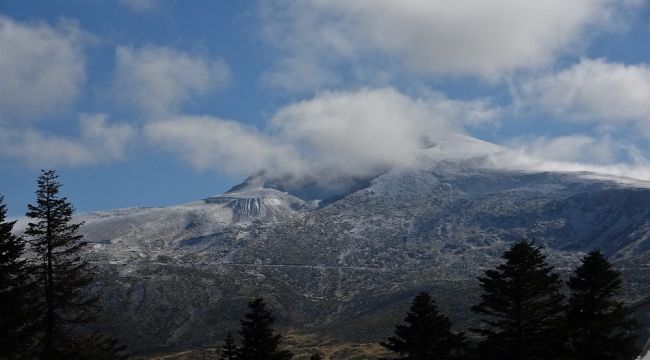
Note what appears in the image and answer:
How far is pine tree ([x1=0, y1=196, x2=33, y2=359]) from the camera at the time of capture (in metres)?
38.9

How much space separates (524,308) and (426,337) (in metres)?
7.07

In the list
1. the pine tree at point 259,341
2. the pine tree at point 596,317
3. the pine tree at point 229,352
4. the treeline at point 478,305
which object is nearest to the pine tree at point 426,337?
the treeline at point 478,305

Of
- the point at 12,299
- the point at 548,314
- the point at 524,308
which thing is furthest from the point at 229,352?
the point at 548,314

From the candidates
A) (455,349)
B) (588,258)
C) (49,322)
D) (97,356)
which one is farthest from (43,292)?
(588,258)

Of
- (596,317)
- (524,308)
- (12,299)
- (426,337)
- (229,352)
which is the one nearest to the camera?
(12,299)

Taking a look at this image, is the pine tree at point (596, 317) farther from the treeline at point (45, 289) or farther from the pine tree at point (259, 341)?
the treeline at point (45, 289)

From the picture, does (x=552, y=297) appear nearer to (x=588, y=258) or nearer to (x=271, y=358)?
(x=588, y=258)

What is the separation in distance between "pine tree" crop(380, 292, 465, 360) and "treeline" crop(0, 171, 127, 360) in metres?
18.6

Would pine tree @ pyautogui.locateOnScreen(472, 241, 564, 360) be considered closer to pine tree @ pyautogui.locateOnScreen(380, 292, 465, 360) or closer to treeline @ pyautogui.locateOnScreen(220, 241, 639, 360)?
treeline @ pyautogui.locateOnScreen(220, 241, 639, 360)

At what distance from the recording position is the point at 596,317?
43.6 meters

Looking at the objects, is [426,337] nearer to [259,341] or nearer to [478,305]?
[478,305]

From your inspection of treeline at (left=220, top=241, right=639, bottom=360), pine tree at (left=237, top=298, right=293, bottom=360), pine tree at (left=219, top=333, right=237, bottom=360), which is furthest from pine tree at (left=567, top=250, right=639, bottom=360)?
pine tree at (left=219, top=333, right=237, bottom=360)

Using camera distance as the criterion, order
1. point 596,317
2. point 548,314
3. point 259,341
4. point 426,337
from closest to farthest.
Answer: point 548,314, point 596,317, point 426,337, point 259,341

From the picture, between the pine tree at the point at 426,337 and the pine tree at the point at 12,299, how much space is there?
2107 centimetres
